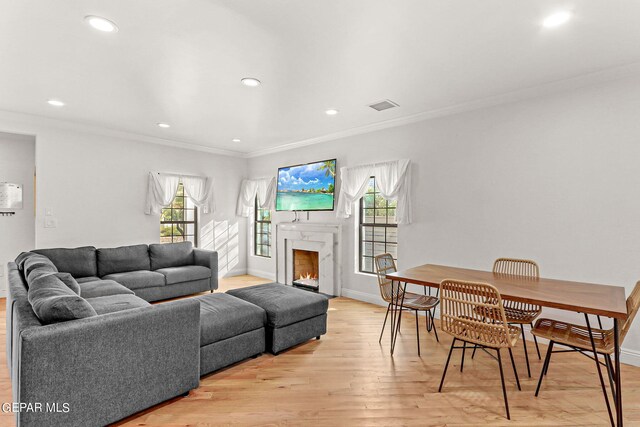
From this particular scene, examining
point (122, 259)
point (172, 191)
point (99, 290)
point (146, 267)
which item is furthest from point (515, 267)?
point (172, 191)

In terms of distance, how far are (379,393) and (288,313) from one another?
3.41 feet

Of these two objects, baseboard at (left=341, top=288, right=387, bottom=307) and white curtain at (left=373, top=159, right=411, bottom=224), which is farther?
baseboard at (left=341, top=288, right=387, bottom=307)

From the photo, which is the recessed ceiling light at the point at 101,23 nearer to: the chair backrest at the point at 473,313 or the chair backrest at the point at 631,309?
the chair backrest at the point at 473,313

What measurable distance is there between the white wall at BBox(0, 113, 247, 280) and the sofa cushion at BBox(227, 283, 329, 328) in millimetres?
2850

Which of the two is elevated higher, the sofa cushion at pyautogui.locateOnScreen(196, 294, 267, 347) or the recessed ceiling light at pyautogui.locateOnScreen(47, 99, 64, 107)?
the recessed ceiling light at pyautogui.locateOnScreen(47, 99, 64, 107)

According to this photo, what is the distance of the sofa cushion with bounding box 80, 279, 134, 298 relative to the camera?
330 centimetres

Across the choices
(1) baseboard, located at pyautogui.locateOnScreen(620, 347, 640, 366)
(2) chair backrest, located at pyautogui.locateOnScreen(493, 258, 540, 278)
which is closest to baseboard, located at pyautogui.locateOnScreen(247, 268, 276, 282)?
(2) chair backrest, located at pyautogui.locateOnScreen(493, 258, 540, 278)

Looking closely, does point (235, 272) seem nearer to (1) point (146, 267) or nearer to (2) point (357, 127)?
(1) point (146, 267)

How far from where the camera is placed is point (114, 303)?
2850 mm

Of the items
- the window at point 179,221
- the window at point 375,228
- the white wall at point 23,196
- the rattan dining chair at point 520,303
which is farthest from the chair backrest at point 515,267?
the white wall at point 23,196

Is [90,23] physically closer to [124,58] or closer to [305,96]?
[124,58]

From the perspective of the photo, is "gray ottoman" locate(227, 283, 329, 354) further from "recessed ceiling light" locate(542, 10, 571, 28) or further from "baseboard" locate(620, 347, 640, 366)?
"recessed ceiling light" locate(542, 10, 571, 28)

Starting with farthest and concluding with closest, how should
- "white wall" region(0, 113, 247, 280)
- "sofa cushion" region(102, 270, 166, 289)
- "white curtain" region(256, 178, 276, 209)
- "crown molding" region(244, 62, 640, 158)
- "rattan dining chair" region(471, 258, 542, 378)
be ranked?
1. "white curtain" region(256, 178, 276, 209)
2. "white wall" region(0, 113, 247, 280)
3. "sofa cushion" region(102, 270, 166, 289)
4. "crown molding" region(244, 62, 640, 158)
5. "rattan dining chair" region(471, 258, 542, 378)

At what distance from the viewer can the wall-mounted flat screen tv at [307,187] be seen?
5.11m
